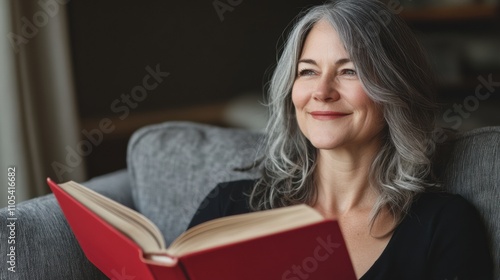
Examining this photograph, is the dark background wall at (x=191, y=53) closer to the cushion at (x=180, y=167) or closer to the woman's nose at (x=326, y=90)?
the cushion at (x=180, y=167)

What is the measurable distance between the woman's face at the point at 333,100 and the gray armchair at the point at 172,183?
249mm

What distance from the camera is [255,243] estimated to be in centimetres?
97

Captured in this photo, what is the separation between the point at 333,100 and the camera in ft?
4.73

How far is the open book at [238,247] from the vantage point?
3.18 feet

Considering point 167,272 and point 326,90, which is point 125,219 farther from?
point 326,90

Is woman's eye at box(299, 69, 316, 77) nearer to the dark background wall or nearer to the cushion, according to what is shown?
the cushion

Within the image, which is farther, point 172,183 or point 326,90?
point 172,183

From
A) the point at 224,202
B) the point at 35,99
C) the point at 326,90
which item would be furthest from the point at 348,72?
the point at 35,99

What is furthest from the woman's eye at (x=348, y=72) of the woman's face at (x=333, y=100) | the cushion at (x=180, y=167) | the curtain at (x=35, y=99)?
the curtain at (x=35, y=99)

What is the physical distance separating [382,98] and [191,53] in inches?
93.3

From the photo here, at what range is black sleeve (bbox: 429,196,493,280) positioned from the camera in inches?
53.7

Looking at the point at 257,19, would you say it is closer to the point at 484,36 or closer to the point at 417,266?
the point at 484,36

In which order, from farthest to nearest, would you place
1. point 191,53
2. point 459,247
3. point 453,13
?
1. point 453,13
2. point 191,53
3. point 459,247

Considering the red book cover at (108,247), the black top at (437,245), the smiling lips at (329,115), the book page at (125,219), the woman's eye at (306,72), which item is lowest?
the black top at (437,245)
